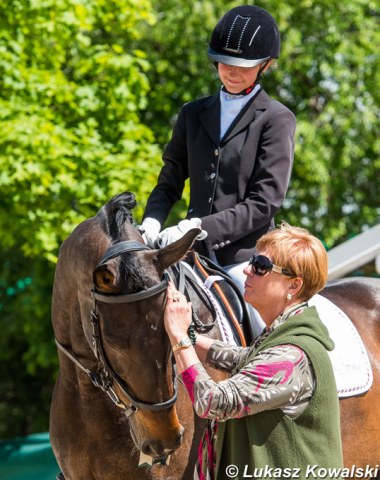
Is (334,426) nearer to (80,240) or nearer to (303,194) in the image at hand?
(80,240)

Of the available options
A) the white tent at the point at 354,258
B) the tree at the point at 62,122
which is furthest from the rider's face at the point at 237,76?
the tree at the point at 62,122

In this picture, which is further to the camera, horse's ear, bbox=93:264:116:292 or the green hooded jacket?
horse's ear, bbox=93:264:116:292

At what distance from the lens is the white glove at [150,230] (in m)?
3.67

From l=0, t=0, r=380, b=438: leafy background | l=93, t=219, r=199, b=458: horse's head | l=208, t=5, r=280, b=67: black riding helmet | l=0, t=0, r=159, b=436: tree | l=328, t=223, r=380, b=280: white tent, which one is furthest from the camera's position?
l=0, t=0, r=380, b=438: leafy background

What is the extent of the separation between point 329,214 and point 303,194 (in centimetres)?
72

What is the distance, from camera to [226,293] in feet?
13.3

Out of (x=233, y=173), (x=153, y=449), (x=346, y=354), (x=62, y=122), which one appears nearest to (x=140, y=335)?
(x=153, y=449)

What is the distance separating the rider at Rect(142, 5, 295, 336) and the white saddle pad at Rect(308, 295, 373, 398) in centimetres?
41

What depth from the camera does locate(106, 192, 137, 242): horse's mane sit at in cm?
346

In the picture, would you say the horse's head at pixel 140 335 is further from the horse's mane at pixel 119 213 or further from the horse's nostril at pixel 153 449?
the horse's mane at pixel 119 213

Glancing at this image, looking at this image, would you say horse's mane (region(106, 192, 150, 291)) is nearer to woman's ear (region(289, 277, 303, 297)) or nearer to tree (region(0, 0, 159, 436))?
woman's ear (region(289, 277, 303, 297))

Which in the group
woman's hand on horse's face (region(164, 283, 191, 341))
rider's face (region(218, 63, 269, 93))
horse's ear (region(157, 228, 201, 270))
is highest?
rider's face (region(218, 63, 269, 93))

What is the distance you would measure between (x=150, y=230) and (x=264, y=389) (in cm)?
133

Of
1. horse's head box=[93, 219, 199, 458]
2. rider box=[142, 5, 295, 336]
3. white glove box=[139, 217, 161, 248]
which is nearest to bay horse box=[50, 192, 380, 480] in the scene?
horse's head box=[93, 219, 199, 458]
